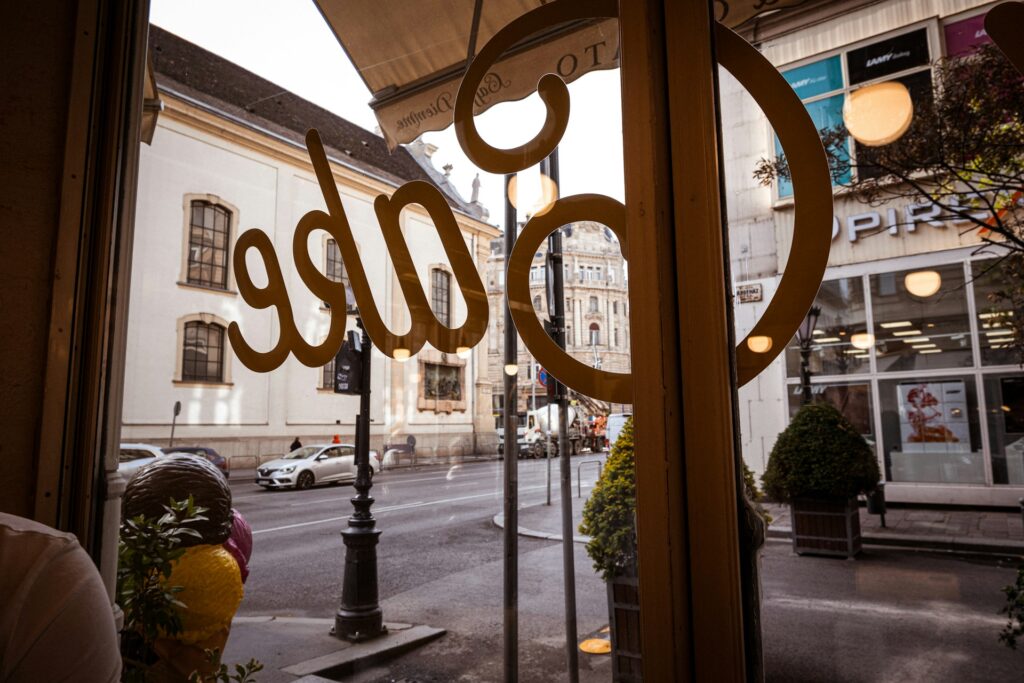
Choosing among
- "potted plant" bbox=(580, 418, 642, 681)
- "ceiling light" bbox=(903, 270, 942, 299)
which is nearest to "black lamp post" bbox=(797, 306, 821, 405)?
"ceiling light" bbox=(903, 270, 942, 299)

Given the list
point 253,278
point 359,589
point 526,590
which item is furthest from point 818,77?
point 359,589

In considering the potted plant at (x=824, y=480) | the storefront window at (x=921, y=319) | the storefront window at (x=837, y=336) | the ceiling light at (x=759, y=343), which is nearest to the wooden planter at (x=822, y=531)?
the potted plant at (x=824, y=480)

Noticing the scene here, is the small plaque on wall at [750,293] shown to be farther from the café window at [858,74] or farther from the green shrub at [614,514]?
the café window at [858,74]

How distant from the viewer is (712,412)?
1.20m

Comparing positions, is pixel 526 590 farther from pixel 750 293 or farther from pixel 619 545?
pixel 750 293

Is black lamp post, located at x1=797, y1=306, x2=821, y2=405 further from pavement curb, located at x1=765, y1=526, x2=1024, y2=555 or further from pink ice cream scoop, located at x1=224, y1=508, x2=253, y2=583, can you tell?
pink ice cream scoop, located at x1=224, y1=508, x2=253, y2=583

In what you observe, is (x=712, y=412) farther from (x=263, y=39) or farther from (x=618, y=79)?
(x=263, y=39)

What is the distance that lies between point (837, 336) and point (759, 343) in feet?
2.82

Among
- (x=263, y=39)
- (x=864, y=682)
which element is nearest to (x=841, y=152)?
(x=263, y=39)

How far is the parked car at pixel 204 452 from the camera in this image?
257cm

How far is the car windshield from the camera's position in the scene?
9.61 feet

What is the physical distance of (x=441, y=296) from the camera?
217 cm

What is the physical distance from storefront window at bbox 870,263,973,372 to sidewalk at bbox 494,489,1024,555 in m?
0.49

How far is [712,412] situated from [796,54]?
1105 millimetres
